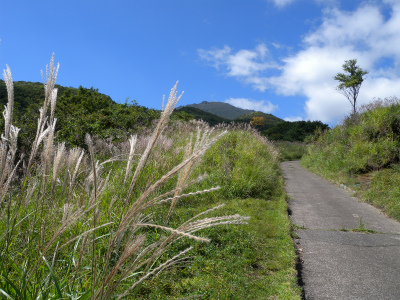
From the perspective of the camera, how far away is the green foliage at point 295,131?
34031mm

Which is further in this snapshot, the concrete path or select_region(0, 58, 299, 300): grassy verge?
the concrete path

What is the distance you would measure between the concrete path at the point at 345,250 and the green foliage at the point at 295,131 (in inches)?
1119

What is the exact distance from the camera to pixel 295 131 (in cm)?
3525

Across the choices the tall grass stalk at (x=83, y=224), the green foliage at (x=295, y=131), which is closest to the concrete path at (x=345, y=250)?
the tall grass stalk at (x=83, y=224)

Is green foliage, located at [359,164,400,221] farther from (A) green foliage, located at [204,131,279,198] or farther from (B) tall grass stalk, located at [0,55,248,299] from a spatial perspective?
(B) tall grass stalk, located at [0,55,248,299]

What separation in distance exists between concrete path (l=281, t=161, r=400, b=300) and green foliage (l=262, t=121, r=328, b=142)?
93.3 ft

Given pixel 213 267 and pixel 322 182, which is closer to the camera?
pixel 213 267

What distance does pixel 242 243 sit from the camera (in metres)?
3.52

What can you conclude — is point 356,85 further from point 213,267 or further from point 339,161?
point 213,267

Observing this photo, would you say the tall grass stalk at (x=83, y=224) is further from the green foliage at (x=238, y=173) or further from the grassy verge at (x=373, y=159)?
the grassy verge at (x=373, y=159)

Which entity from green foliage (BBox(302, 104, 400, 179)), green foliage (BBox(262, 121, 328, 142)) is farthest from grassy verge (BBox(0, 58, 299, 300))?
green foliage (BBox(262, 121, 328, 142))

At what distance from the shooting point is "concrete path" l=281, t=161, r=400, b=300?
287cm

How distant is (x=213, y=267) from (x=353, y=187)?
20.3 ft

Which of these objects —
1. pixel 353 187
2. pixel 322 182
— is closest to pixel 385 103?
pixel 322 182
